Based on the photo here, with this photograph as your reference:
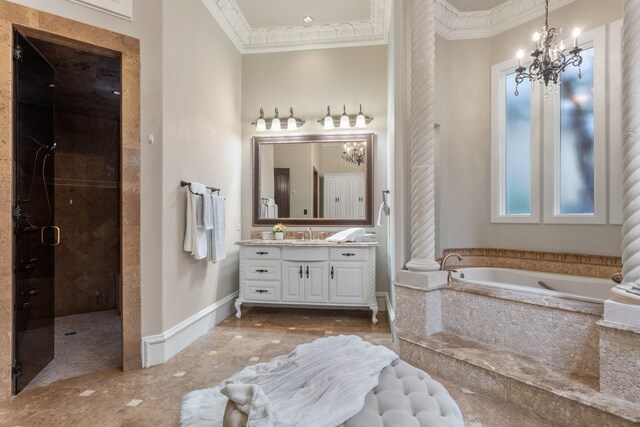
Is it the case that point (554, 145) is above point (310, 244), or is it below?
above

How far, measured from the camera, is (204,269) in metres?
3.22

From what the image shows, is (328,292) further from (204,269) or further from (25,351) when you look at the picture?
(25,351)

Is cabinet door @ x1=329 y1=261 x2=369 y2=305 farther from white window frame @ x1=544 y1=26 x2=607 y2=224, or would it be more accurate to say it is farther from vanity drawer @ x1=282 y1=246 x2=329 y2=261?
white window frame @ x1=544 y1=26 x2=607 y2=224

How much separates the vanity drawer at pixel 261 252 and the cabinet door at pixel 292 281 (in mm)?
148

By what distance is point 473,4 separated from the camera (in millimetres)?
3480

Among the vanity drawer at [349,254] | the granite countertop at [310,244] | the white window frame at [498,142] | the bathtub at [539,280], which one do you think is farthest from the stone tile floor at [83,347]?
the white window frame at [498,142]

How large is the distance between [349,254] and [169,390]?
208cm

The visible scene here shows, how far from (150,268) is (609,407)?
118 inches

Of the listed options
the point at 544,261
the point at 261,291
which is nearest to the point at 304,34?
the point at 261,291

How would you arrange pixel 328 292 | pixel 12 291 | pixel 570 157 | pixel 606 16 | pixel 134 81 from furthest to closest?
1. pixel 328 292
2. pixel 570 157
3. pixel 606 16
4. pixel 134 81
5. pixel 12 291

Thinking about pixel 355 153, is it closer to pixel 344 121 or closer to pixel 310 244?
pixel 344 121

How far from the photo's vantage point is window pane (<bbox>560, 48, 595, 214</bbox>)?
9.84ft

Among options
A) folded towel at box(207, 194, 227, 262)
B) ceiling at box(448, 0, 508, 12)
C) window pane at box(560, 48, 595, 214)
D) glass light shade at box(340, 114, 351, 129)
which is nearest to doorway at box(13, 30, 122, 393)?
folded towel at box(207, 194, 227, 262)

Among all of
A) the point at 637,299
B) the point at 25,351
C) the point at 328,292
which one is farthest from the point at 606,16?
the point at 25,351
